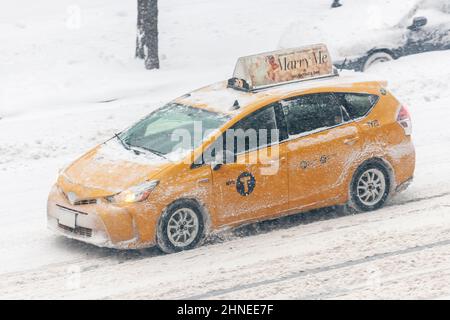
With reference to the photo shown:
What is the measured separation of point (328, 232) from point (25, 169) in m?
4.97

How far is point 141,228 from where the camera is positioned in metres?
10.2

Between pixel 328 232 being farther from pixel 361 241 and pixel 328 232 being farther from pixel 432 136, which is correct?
pixel 432 136

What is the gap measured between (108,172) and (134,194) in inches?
24.0

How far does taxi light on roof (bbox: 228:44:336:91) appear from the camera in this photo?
11.6 meters

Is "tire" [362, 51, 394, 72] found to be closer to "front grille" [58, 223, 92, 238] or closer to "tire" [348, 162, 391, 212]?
"tire" [348, 162, 391, 212]

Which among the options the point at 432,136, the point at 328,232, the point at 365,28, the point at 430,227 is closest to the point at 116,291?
the point at 328,232

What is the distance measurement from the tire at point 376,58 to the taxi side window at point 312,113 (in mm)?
7232

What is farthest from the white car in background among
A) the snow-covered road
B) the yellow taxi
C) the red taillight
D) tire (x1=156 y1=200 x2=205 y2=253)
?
tire (x1=156 y1=200 x2=205 y2=253)

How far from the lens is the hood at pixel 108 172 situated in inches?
409

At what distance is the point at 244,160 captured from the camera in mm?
10797

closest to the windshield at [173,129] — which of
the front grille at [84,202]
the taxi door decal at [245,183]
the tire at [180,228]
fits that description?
the taxi door decal at [245,183]

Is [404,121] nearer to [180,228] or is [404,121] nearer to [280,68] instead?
[280,68]

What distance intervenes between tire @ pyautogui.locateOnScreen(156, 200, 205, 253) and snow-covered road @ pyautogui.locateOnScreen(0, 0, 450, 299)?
116 mm

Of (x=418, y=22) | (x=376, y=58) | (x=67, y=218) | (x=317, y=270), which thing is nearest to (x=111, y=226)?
(x=67, y=218)
